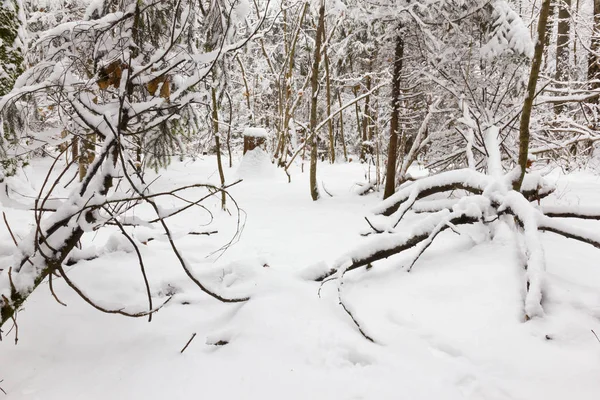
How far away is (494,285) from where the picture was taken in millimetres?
3047


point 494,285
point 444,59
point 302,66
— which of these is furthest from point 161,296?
point 302,66

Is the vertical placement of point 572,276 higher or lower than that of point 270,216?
higher

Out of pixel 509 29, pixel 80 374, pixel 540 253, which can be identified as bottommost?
pixel 80 374

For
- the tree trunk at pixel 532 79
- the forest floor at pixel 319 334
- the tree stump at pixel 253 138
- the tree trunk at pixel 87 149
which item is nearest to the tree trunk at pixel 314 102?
the tree stump at pixel 253 138

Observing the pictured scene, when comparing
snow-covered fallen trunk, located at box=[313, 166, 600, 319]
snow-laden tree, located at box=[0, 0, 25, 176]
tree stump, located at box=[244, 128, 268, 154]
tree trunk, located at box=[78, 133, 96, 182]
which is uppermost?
snow-laden tree, located at box=[0, 0, 25, 176]

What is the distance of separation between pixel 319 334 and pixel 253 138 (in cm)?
1120

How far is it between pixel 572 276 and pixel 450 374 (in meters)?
1.84

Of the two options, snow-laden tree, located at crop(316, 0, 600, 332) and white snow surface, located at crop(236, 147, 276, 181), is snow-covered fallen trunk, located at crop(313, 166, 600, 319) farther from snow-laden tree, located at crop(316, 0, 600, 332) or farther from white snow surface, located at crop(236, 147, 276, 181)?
white snow surface, located at crop(236, 147, 276, 181)

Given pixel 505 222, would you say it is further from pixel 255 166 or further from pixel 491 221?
pixel 255 166

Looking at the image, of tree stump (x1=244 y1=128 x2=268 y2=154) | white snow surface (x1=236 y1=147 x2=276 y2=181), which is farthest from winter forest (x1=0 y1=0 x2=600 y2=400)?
tree stump (x1=244 y1=128 x2=268 y2=154)

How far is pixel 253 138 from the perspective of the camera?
43.3 ft

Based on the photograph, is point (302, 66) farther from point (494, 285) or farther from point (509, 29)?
point (494, 285)

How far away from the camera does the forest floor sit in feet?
7.34

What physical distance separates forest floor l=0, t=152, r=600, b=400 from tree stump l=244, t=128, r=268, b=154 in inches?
369
